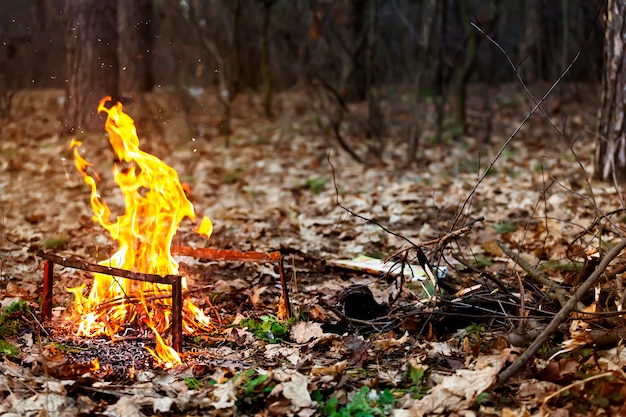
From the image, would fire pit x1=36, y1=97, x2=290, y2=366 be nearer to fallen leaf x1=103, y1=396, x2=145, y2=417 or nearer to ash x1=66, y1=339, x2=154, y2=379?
ash x1=66, y1=339, x2=154, y2=379

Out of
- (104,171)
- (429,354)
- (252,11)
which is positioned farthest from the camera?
(252,11)

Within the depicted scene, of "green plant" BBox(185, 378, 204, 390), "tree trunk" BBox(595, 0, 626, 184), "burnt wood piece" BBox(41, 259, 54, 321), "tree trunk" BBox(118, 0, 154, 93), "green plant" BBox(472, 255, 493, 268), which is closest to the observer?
"green plant" BBox(185, 378, 204, 390)

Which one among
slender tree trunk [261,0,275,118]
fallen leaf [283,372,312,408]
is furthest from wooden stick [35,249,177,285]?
slender tree trunk [261,0,275,118]

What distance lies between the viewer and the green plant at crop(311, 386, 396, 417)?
308 centimetres

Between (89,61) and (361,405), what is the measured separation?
727 centimetres

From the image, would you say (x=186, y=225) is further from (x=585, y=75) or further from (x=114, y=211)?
(x=585, y=75)

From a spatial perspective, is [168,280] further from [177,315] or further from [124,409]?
[124,409]

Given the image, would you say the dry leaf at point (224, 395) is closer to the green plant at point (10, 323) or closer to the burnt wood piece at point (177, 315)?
the burnt wood piece at point (177, 315)

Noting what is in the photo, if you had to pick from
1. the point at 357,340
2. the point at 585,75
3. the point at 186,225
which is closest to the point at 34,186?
the point at 186,225

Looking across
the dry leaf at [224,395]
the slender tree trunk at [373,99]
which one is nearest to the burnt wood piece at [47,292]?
the dry leaf at [224,395]

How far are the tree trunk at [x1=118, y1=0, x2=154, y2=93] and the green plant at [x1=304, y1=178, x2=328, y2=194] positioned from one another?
387cm

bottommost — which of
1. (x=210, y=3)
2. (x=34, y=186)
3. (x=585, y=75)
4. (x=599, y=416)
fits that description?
(x=599, y=416)

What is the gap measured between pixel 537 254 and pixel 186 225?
3.38 metres

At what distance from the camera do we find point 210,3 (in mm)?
13945
